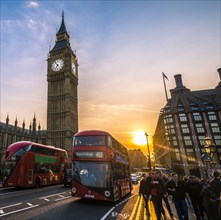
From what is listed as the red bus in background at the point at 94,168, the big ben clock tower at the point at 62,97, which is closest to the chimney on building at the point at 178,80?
the big ben clock tower at the point at 62,97

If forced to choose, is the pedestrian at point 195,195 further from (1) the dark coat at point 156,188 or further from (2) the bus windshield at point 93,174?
(2) the bus windshield at point 93,174

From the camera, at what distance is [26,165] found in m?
16.5

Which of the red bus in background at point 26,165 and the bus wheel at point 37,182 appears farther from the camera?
the bus wheel at point 37,182

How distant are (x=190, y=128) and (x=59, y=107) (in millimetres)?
50764

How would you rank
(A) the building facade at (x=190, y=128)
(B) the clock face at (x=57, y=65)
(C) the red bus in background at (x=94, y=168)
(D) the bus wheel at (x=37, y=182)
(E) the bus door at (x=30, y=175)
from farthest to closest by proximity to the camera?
(B) the clock face at (x=57, y=65), (A) the building facade at (x=190, y=128), (D) the bus wheel at (x=37, y=182), (E) the bus door at (x=30, y=175), (C) the red bus in background at (x=94, y=168)

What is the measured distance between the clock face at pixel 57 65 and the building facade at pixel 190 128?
45.2 metres

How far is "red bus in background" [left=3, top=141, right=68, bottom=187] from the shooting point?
1611 centimetres

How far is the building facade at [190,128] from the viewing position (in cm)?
6312

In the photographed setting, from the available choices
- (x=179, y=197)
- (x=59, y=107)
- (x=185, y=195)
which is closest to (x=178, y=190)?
(x=179, y=197)

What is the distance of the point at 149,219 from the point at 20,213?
18.2 ft

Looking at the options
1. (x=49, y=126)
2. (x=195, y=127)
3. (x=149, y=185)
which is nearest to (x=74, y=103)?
(x=49, y=126)

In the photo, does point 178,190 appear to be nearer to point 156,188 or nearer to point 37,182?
point 156,188

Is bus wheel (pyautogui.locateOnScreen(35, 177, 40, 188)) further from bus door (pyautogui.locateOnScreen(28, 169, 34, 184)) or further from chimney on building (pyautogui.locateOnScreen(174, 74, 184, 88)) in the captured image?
chimney on building (pyautogui.locateOnScreen(174, 74, 184, 88))

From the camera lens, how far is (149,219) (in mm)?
7453
